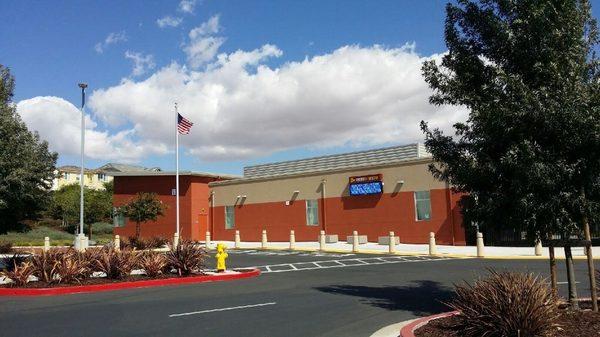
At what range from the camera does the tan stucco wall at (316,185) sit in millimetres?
32406

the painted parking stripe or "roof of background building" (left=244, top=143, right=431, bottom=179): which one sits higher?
"roof of background building" (left=244, top=143, right=431, bottom=179)

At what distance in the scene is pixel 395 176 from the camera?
33438 mm

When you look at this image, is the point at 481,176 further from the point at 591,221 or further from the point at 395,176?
the point at 395,176

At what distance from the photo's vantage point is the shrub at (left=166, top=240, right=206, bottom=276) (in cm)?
1678

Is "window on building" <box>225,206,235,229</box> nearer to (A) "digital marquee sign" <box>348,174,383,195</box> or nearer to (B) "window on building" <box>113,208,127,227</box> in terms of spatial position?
(B) "window on building" <box>113,208,127,227</box>

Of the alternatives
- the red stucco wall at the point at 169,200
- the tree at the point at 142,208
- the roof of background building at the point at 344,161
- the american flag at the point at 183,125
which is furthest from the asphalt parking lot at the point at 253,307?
the red stucco wall at the point at 169,200

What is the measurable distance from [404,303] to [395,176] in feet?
72.2

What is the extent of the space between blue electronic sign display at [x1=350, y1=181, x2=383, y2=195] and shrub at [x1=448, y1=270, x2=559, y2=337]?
2588 cm

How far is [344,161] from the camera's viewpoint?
39938mm

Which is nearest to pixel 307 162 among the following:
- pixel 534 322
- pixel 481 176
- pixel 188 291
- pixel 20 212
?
pixel 20 212

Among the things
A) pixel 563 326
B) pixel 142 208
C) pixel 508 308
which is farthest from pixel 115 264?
pixel 142 208

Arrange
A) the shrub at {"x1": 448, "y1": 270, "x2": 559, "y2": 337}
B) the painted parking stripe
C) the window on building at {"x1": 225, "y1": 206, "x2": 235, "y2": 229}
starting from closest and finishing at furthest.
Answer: the shrub at {"x1": 448, "y1": 270, "x2": 559, "y2": 337}
the painted parking stripe
the window on building at {"x1": 225, "y1": 206, "x2": 235, "y2": 229}

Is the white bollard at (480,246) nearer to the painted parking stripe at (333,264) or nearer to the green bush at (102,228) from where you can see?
the painted parking stripe at (333,264)

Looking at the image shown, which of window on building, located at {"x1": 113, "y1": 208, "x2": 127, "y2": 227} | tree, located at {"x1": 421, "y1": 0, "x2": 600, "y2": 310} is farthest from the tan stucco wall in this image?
tree, located at {"x1": 421, "y1": 0, "x2": 600, "y2": 310}
